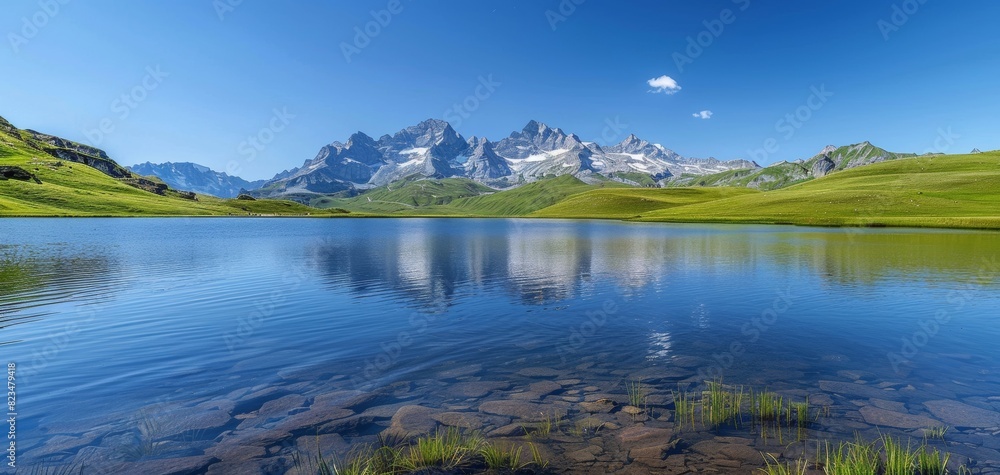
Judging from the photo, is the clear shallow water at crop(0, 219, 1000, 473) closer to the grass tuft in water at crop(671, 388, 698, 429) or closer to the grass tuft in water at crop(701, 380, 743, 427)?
the grass tuft in water at crop(671, 388, 698, 429)

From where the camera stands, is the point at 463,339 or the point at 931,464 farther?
the point at 463,339

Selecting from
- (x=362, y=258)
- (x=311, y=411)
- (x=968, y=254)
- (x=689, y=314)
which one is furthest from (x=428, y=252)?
(x=968, y=254)

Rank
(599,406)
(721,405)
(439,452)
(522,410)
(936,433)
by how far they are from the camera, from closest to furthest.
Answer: (439,452) → (936,433) → (721,405) → (522,410) → (599,406)

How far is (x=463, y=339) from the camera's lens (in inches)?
1139

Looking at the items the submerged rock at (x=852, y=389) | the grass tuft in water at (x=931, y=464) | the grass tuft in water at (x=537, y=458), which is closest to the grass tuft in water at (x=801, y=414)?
the submerged rock at (x=852, y=389)

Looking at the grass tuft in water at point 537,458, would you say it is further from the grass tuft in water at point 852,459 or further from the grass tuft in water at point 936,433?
the grass tuft in water at point 936,433

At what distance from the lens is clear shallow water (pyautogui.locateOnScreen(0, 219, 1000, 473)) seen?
18.5 metres

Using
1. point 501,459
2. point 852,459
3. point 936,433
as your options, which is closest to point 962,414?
point 936,433

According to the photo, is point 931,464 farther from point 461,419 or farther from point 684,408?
point 461,419

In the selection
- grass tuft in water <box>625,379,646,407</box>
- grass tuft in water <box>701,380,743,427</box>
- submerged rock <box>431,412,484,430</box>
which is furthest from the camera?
grass tuft in water <box>625,379,646,407</box>

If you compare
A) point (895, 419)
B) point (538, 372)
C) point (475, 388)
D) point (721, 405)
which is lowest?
point (475, 388)

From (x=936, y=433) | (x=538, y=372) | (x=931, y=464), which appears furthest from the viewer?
(x=538, y=372)

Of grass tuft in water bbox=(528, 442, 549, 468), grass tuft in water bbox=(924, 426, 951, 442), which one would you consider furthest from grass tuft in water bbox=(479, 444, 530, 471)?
grass tuft in water bbox=(924, 426, 951, 442)

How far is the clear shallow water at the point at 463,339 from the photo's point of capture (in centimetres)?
1850
